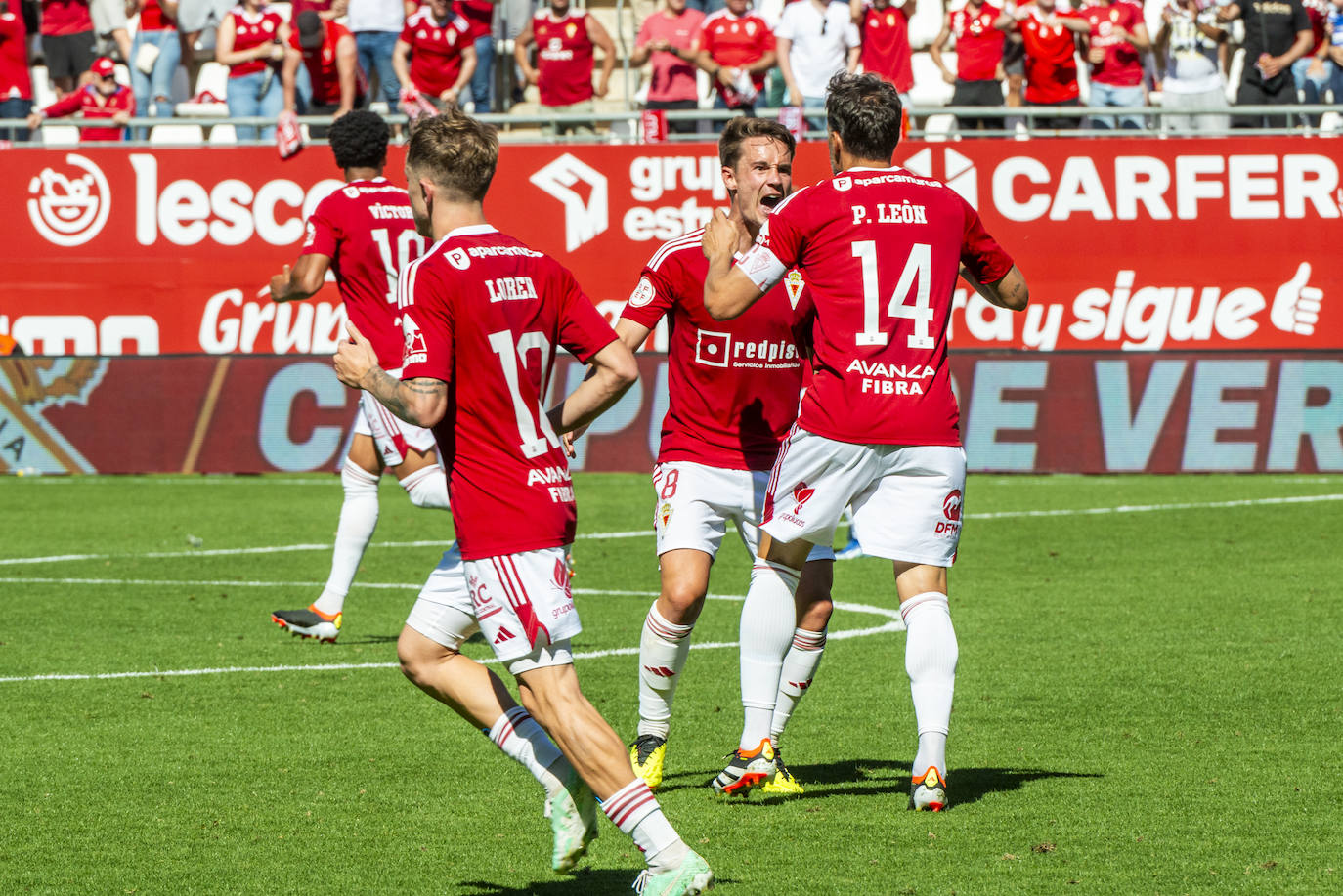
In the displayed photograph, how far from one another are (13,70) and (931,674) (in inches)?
685

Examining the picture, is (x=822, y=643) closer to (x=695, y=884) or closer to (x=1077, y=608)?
(x=695, y=884)

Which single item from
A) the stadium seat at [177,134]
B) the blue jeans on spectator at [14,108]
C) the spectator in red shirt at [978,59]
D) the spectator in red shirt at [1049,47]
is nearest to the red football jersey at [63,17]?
the blue jeans on spectator at [14,108]

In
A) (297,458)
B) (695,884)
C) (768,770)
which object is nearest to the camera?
(695,884)

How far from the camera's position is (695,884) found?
490cm

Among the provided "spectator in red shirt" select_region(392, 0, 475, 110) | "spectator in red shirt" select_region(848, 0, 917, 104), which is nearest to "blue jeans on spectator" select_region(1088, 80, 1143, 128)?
"spectator in red shirt" select_region(848, 0, 917, 104)

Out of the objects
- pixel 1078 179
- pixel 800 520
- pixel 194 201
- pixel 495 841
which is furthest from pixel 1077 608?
pixel 194 201

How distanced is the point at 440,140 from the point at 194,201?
1535 cm

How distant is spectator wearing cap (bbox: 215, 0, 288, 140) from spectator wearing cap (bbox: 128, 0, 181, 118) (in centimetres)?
89

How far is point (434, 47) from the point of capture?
65.7ft

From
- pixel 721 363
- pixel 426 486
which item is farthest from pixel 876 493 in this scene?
pixel 426 486

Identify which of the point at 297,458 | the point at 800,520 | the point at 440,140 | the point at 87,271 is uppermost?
the point at 440,140

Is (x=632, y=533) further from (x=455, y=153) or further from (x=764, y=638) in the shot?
(x=455, y=153)

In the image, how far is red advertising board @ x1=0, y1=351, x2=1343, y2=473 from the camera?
1767 centimetres

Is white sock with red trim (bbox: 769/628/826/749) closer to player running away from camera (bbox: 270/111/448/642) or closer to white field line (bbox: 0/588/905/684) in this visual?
white field line (bbox: 0/588/905/684)
